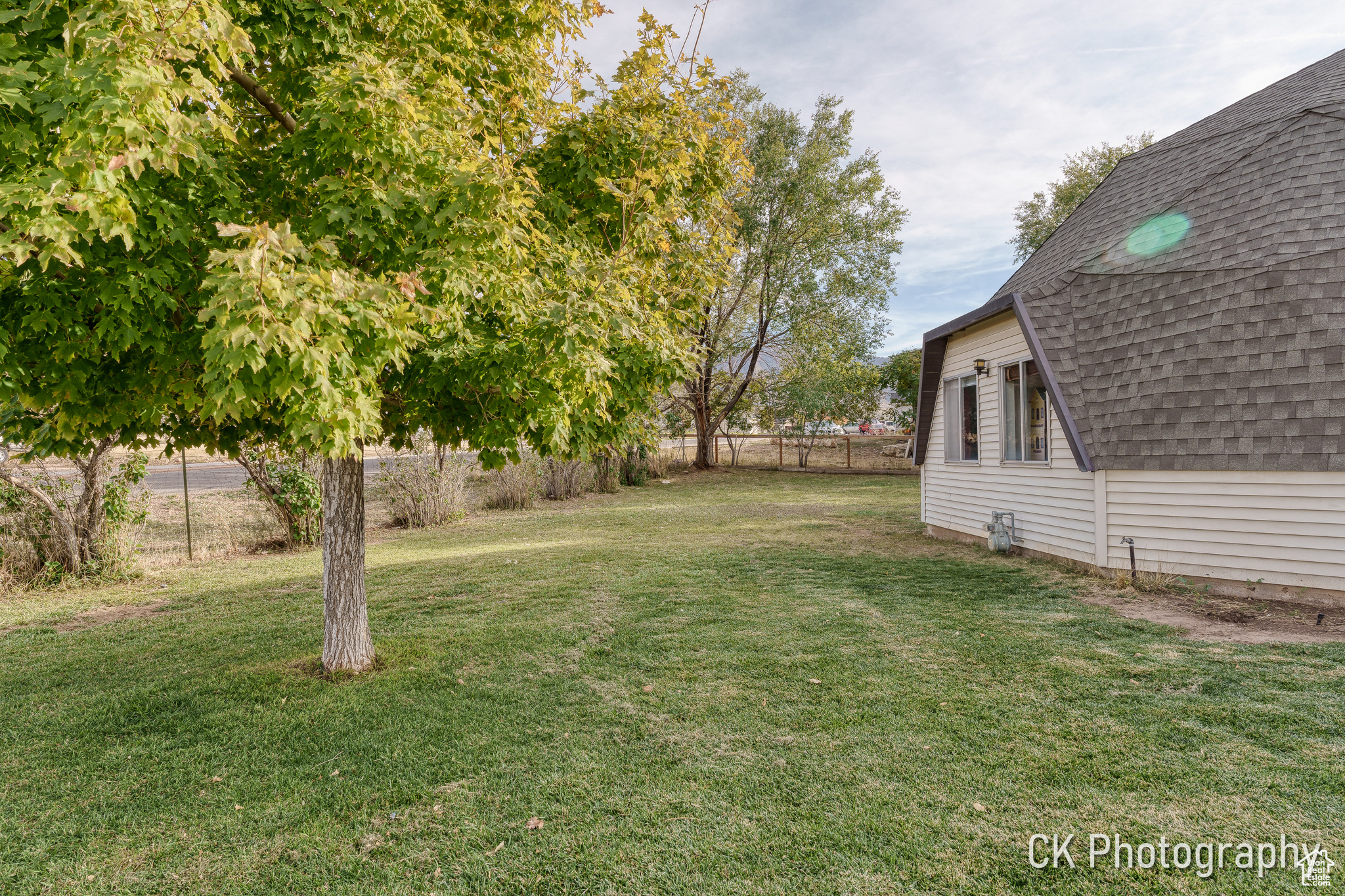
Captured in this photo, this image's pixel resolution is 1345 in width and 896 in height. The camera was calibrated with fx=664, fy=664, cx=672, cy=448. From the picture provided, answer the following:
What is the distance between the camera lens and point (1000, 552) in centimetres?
920

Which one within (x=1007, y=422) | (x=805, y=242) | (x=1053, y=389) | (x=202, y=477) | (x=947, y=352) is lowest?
(x=202, y=477)

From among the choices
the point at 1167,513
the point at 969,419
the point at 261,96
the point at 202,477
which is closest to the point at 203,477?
the point at 202,477

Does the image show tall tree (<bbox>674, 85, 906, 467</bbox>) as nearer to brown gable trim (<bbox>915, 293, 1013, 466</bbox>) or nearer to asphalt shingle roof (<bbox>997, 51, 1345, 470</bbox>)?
brown gable trim (<bbox>915, 293, 1013, 466</bbox>)

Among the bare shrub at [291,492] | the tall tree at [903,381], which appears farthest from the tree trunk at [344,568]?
the tall tree at [903,381]

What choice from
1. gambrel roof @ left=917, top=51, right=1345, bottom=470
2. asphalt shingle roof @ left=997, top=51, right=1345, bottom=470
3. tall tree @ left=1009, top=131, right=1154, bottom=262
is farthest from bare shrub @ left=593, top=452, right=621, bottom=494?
tall tree @ left=1009, top=131, right=1154, bottom=262

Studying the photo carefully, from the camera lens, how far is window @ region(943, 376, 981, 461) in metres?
10.3

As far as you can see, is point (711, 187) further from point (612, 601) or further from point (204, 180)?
point (612, 601)

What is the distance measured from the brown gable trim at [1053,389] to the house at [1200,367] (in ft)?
0.06

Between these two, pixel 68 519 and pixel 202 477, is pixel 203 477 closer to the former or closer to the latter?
pixel 202 477

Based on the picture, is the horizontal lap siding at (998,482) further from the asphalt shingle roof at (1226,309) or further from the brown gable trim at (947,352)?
the asphalt shingle roof at (1226,309)

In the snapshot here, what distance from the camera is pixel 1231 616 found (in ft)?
19.3

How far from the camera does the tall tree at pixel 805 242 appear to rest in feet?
71.3

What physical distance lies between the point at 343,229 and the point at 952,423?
9.83m

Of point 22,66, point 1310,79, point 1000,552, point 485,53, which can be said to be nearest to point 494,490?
point 1000,552
